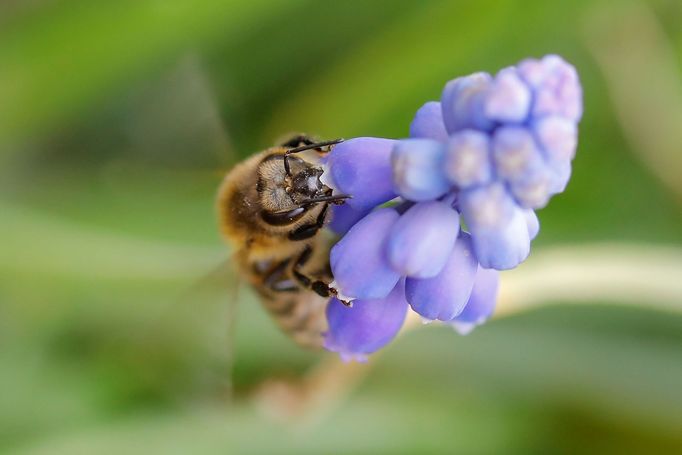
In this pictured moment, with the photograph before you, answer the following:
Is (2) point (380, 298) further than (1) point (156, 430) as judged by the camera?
No

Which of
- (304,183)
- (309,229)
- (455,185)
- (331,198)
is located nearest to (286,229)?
(309,229)

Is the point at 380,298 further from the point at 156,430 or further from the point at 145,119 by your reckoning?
the point at 145,119

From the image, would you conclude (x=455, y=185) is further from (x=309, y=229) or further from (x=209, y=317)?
(x=209, y=317)

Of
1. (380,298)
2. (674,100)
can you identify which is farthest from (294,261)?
(674,100)

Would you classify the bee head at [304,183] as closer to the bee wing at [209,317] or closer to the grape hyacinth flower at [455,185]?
the grape hyacinth flower at [455,185]

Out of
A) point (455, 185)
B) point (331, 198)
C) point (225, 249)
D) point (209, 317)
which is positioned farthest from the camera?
point (225, 249)

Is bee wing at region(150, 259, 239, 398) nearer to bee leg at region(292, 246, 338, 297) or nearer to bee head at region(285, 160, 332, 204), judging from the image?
bee leg at region(292, 246, 338, 297)
